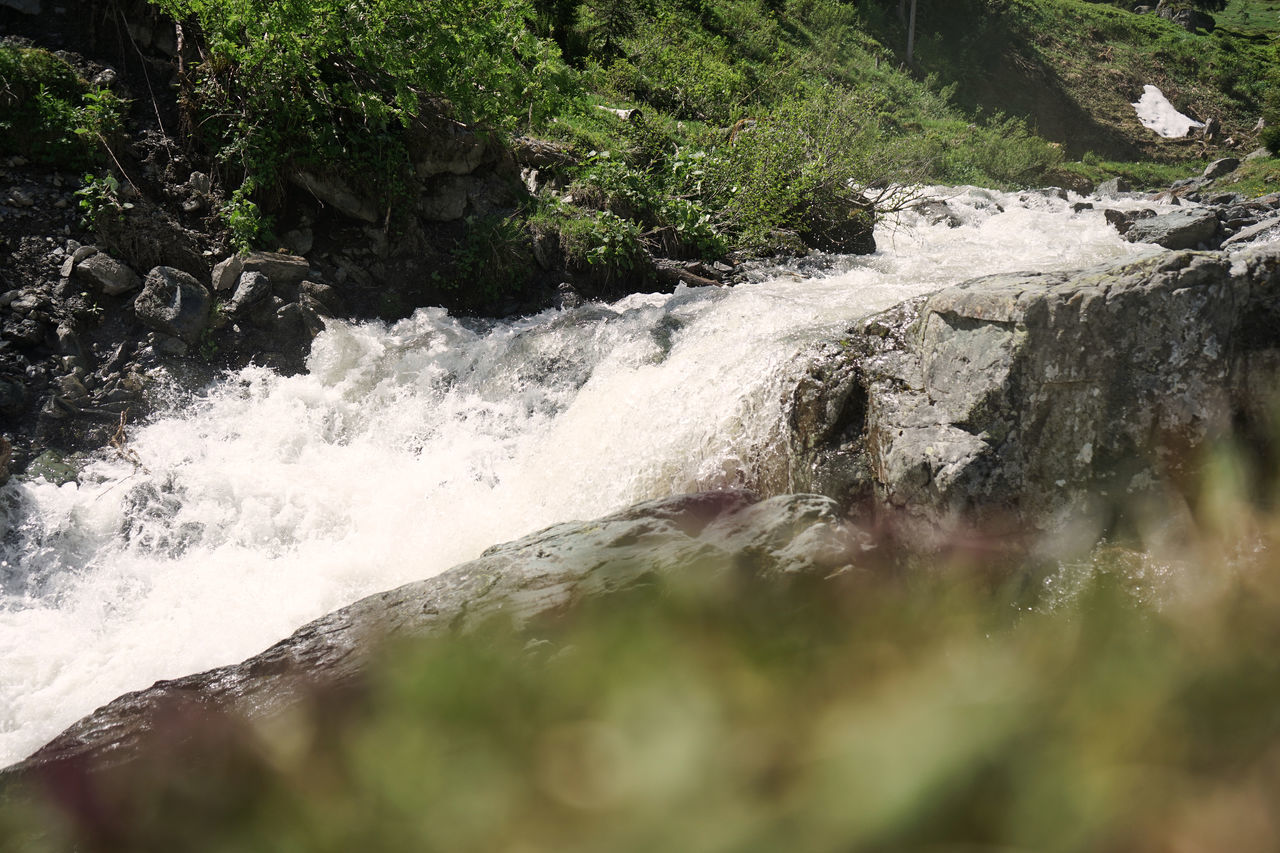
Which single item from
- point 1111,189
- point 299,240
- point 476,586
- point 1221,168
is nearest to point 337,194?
point 299,240

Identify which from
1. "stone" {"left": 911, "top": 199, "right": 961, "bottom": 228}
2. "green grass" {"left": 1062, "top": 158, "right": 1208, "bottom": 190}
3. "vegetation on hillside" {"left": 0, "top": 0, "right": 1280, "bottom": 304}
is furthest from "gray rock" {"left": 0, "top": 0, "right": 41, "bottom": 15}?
"green grass" {"left": 1062, "top": 158, "right": 1208, "bottom": 190}

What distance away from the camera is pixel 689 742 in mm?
424

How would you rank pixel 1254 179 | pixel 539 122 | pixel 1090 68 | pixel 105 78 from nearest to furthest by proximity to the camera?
pixel 105 78
pixel 539 122
pixel 1254 179
pixel 1090 68

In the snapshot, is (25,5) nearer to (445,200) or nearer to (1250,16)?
(445,200)

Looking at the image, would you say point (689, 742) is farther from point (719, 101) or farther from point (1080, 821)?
point (719, 101)

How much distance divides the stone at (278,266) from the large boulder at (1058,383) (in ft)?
22.1

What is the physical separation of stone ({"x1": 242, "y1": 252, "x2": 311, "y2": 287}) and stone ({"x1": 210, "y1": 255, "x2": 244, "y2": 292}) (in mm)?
68

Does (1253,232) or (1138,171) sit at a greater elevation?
(1138,171)

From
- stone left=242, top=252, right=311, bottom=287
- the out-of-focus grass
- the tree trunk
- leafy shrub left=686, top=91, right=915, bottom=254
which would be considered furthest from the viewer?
the tree trunk

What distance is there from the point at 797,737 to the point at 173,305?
881 centimetres

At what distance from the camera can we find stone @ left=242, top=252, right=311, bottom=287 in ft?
27.2

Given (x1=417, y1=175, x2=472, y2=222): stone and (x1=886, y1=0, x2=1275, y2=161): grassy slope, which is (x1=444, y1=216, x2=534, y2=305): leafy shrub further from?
(x1=886, y1=0, x2=1275, y2=161): grassy slope

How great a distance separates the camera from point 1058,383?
393cm

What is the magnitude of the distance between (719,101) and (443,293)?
30.5 feet
